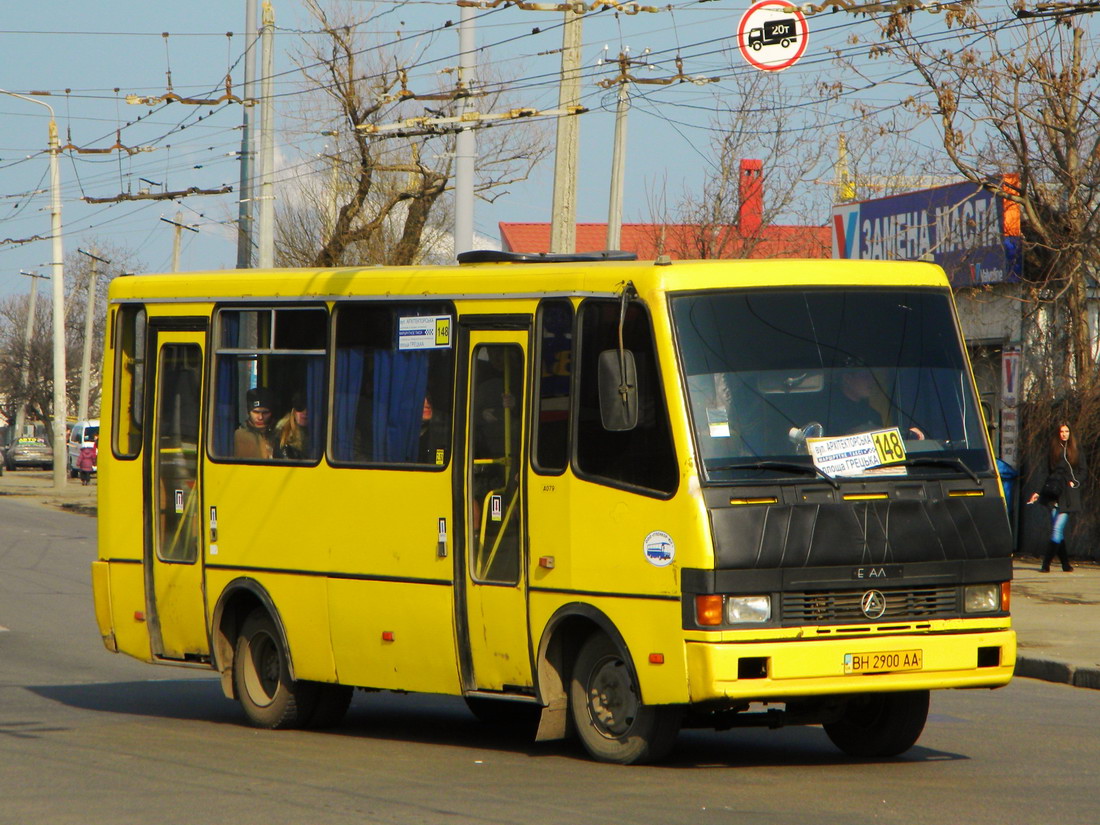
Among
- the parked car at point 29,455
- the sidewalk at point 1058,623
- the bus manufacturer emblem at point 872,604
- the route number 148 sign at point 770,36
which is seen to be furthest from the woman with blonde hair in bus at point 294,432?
the parked car at point 29,455

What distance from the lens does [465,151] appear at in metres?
21.6

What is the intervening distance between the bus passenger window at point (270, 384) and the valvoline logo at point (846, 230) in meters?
Answer: 17.0

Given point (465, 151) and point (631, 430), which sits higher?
point (465, 151)

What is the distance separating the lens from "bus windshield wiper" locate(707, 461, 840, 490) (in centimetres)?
805

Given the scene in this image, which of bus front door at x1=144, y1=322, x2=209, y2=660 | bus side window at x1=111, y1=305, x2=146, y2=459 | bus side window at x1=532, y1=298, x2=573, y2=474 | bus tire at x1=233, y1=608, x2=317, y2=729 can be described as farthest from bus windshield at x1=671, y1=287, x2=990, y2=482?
bus side window at x1=111, y1=305, x2=146, y2=459

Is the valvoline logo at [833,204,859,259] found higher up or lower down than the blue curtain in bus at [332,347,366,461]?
higher up

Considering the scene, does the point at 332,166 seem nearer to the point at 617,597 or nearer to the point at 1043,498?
the point at 1043,498

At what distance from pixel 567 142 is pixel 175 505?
1082 cm

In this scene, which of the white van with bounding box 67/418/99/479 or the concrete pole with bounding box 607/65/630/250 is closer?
the concrete pole with bounding box 607/65/630/250

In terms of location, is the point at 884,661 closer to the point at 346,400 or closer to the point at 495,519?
the point at 495,519

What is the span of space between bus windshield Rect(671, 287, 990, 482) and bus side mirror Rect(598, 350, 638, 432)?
0.27 meters

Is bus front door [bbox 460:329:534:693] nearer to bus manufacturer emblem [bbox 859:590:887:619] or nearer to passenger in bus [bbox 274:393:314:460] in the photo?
passenger in bus [bbox 274:393:314:460]

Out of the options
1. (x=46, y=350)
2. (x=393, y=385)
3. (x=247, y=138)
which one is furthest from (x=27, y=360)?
(x=393, y=385)

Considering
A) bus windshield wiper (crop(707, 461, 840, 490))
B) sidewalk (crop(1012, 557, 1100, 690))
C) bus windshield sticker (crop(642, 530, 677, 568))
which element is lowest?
sidewalk (crop(1012, 557, 1100, 690))
